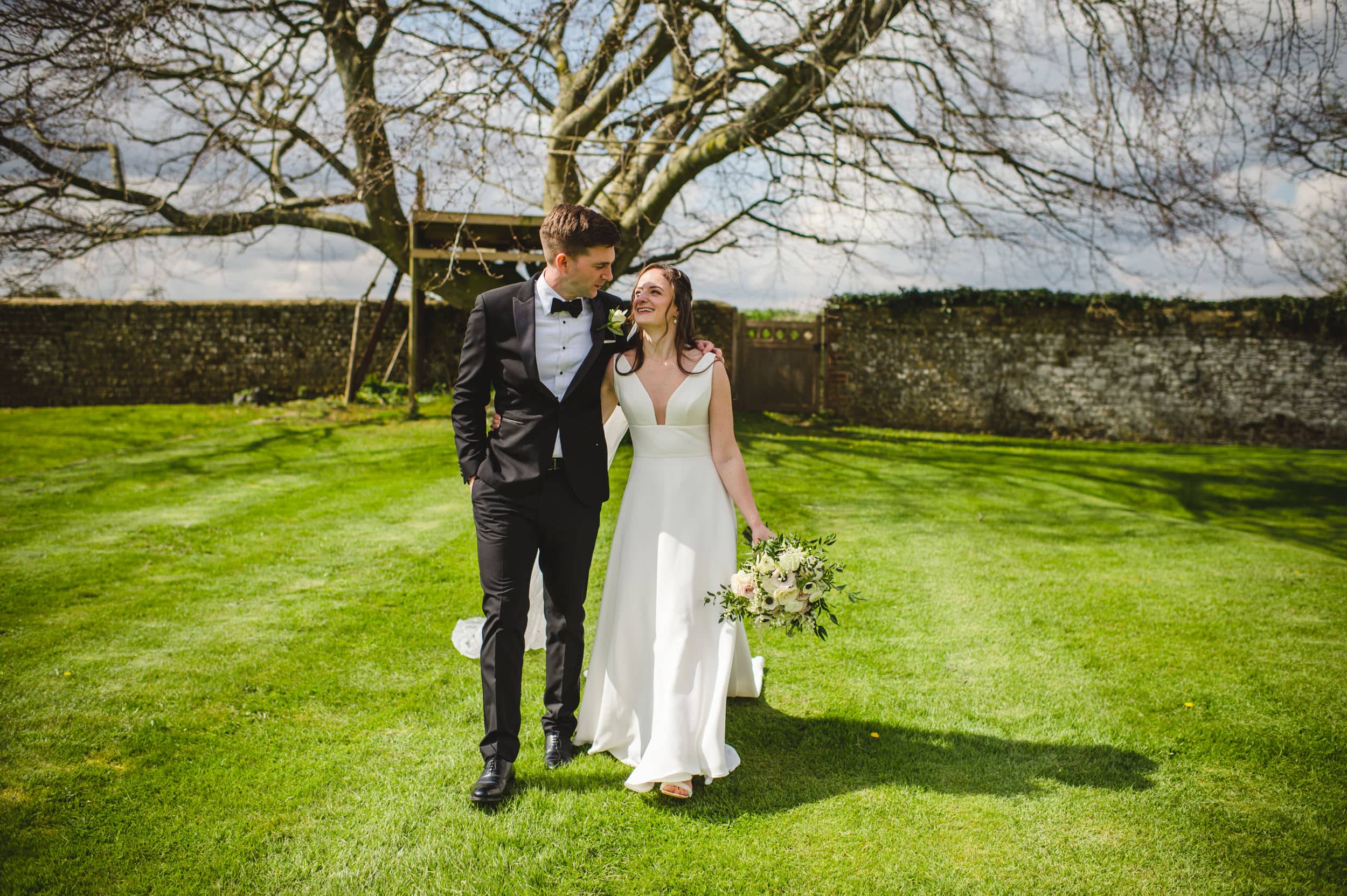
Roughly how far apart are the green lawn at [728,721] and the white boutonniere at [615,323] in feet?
5.77

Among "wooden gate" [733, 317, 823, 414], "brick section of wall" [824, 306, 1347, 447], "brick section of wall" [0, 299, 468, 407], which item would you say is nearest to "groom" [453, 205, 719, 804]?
"wooden gate" [733, 317, 823, 414]

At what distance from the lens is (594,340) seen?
3.14 metres

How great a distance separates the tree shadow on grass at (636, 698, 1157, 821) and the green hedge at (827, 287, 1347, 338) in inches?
506

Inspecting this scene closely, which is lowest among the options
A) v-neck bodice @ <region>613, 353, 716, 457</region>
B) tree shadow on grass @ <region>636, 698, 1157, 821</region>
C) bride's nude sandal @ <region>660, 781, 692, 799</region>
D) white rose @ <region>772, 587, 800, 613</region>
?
tree shadow on grass @ <region>636, 698, 1157, 821</region>

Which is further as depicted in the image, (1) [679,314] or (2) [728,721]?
(2) [728,721]

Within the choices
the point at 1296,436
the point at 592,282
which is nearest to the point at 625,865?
the point at 592,282

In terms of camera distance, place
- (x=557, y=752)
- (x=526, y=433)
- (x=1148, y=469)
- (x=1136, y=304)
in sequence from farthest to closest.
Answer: (x=1136, y=304) < (x=1148, y=469) < (x=557, y=752) < (x=526, y=433)

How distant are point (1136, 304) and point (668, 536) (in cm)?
1542

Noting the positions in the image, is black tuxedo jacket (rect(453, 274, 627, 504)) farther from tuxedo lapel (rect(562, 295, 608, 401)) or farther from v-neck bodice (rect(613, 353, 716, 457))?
v-neck bodice (rect(613, 353, 716, 457))

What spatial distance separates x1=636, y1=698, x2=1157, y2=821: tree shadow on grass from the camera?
312cm

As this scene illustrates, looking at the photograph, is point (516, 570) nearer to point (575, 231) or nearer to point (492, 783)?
point (492, 783)

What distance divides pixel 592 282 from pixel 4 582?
16.6 feet

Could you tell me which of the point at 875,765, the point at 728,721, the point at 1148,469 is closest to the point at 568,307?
the point at 728,721

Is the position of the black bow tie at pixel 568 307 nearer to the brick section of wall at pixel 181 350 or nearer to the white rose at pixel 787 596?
the white rose at pixel 787 596
